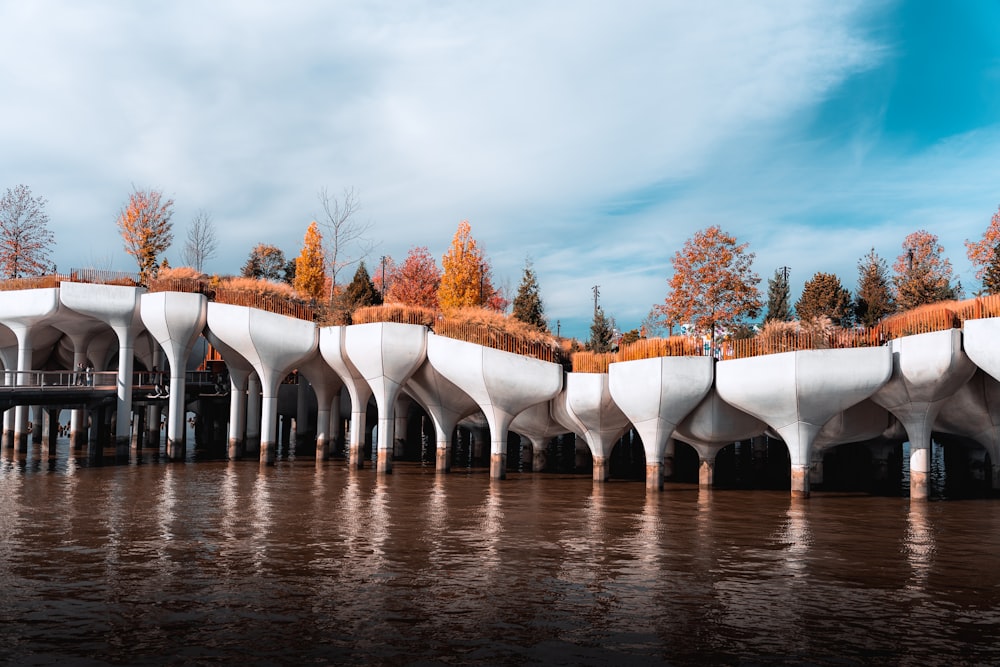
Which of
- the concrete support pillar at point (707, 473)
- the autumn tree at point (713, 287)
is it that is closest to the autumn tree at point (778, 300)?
the autumn tree at point (713, 287)

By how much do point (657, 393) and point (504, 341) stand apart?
24.3 ft

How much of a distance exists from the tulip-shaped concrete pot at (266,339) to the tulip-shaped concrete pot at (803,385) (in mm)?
21193

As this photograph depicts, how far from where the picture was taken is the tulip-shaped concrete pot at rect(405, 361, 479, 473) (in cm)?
3869

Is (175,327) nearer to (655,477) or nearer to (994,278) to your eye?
(655,477)

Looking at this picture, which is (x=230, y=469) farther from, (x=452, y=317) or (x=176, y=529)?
(x=176, y=529)

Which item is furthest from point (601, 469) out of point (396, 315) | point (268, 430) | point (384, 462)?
point (268, 430)

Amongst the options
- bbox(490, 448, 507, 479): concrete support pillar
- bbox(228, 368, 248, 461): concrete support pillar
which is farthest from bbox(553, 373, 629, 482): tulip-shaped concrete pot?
bbox(228, 368, 248, 461): concrete support pillar

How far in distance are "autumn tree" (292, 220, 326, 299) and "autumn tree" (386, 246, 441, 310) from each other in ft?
25.7

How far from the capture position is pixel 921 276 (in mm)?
53312

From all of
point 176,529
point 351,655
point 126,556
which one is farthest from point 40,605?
point 176,529

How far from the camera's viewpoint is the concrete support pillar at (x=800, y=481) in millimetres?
30922

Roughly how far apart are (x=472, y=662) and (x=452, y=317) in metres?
29.5

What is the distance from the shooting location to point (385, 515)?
25.2m

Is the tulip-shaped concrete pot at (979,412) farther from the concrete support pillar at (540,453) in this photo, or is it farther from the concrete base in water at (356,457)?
the concrete base in water at (356,457)
